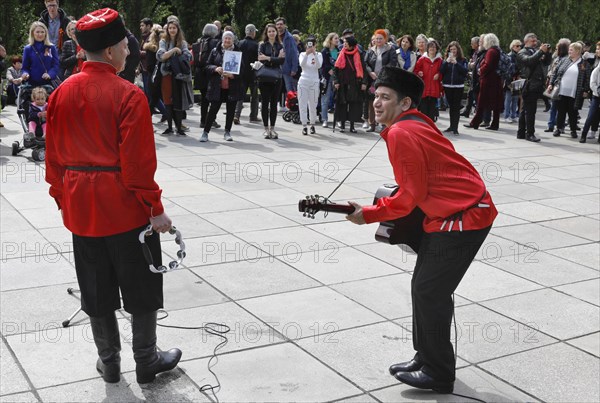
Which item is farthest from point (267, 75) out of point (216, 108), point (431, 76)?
point (431, 76)

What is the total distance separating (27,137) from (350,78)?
6.02 m

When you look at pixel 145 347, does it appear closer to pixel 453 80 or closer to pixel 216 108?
pixel 216 108

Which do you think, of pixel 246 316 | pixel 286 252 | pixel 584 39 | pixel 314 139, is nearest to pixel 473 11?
pixel 584 39

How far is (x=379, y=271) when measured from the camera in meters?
6.54

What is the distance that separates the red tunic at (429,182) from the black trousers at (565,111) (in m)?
12.2

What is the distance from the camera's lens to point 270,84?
13.4m

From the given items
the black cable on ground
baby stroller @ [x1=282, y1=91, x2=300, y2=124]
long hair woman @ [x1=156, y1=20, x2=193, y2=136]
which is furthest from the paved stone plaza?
baby stroller @ [x1=282, y1=91, x2=300, y2=124]

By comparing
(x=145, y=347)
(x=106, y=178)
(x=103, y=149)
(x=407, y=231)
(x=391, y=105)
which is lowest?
(x=145, y=347)

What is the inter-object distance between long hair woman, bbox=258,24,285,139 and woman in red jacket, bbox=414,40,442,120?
9.48 feet

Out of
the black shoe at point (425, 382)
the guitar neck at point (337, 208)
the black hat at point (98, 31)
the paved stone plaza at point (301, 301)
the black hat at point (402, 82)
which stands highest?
the black hat at point (98, 31)

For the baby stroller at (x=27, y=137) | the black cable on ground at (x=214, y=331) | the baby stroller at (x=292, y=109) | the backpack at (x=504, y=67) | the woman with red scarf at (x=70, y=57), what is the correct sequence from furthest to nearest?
the baby stroller at (x=292, y=109), the backpack at (x=504, y=67), the woman with red scarf at (x=70, y=57), the baby stroller at (x=27, y=137), the black cable on ground at (x=214, y=331)

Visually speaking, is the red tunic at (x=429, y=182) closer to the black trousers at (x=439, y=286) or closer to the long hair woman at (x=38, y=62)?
the black trousers at (x=439, y=286)

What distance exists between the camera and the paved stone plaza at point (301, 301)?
4.44 m

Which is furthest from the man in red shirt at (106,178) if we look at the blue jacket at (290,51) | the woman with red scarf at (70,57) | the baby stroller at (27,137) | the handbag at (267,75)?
the blue jacket at (290,51)
